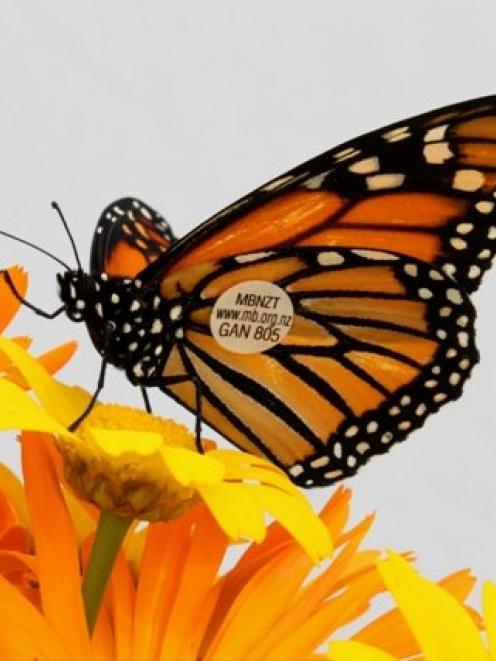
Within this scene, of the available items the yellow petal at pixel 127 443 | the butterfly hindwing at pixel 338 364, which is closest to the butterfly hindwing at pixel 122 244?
the butterfly hindwing at pixel 338 364

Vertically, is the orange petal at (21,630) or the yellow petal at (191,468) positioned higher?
the yellow petal at (191,468)

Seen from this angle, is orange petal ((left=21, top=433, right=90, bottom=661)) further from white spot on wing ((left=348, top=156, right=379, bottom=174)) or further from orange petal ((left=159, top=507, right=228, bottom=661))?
white spot on wing ((left=348, top=156, right=379, bottom=174))

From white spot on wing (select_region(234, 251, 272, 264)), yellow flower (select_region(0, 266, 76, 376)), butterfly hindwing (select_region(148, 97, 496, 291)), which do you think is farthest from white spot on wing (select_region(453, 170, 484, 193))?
yellow flower (select_region(0, 266, 76, 376))

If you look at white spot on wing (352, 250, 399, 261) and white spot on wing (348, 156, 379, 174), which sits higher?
white spot on wing (348, 156, 379, 174)

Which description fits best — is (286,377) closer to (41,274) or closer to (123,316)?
(123,316)

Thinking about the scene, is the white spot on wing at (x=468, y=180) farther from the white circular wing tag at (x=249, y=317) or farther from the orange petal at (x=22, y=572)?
the orange petal at (x=22, y=572)

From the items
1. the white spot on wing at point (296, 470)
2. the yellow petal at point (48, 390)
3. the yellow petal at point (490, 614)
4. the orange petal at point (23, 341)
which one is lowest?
the white spot on wing at point (296, 470)

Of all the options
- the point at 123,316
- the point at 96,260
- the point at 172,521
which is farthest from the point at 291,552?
the point at 96,260
